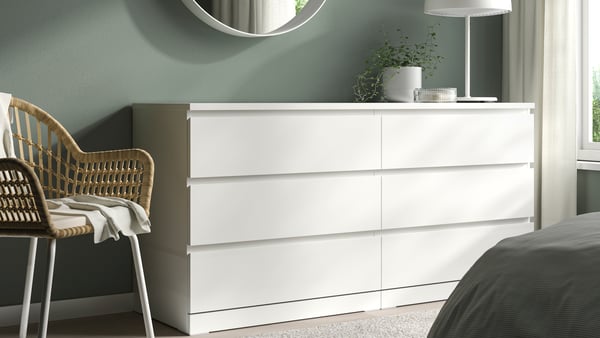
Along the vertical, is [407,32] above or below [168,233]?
above

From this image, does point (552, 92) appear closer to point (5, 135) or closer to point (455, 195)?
point (455, 195)

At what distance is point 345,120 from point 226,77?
24.2 inches

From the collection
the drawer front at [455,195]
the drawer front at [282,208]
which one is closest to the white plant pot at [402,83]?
the drawer front at [455,195]

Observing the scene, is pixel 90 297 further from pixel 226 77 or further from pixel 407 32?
pixel 407 32

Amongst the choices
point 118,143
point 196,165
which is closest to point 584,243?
point 196,165

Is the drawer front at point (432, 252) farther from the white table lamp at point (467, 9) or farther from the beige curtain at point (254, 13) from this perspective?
the beige curtain at point (254, 13)

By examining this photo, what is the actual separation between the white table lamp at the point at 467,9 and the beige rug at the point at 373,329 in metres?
1.07

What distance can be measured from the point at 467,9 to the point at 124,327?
78.3 inches

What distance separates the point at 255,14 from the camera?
3643mm

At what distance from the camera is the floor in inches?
122

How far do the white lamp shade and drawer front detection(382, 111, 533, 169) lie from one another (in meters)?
0.47

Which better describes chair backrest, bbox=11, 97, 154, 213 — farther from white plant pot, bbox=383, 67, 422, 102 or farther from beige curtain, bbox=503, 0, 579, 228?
beige curtain, bbox=503, 0, 579, 228

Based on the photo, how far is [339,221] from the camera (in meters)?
3.33

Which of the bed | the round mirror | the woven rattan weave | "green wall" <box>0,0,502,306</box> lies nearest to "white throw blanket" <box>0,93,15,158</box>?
the woven rattan weave
